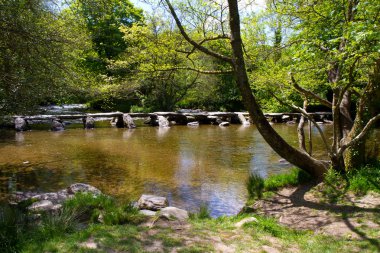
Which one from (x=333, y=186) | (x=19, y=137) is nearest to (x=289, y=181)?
(x=333, y=186)

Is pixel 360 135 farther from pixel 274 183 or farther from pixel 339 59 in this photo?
pixel 274 183

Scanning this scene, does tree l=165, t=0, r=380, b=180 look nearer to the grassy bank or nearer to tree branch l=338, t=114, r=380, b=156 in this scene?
tree branch l=338, t=114, r=380, b=156

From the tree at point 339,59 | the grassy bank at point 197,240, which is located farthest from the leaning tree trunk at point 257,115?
the grassy bank at point 197,240

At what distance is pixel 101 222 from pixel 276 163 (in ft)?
23.4

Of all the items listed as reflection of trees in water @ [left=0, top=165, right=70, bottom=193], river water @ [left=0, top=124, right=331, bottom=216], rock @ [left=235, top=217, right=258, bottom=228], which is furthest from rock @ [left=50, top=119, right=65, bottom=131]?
rock @ [left=235, top=217, right=258, bottom=228]

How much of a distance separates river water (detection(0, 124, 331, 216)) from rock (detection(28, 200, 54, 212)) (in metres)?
1.99

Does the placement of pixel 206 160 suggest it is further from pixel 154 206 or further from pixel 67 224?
pixel 67 224

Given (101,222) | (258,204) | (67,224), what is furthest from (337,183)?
(67,224)

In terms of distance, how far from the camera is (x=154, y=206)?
6.73 metres

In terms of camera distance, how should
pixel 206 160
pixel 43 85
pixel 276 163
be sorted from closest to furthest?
pixel 43 85
pixel 276 163
pixel 206 160

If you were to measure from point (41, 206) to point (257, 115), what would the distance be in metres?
4.34

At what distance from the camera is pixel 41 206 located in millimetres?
5980

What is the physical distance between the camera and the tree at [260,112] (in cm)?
630

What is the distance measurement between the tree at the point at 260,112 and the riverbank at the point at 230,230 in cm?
87
